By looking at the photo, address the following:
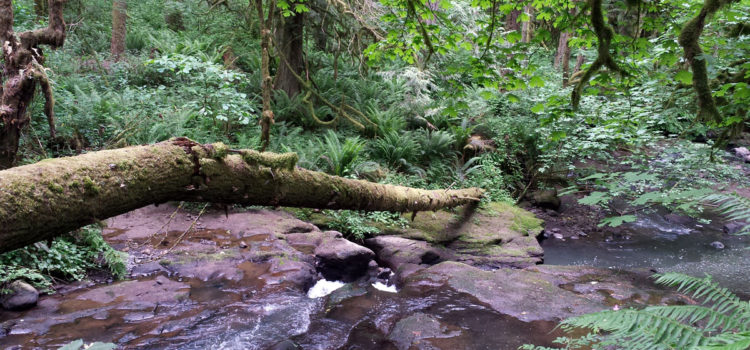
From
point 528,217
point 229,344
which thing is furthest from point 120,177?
point 528,217

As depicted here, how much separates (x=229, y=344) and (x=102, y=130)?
5.31 meters

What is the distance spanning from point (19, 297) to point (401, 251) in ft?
15.6

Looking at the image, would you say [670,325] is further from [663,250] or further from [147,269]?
[663,250]

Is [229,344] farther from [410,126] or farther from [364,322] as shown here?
[410,126]

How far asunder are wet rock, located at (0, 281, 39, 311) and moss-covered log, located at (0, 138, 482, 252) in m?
2.92

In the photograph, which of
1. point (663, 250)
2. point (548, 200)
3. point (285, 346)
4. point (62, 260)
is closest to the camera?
point (285, 346)

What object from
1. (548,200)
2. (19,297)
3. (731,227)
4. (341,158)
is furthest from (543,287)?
(731,227)

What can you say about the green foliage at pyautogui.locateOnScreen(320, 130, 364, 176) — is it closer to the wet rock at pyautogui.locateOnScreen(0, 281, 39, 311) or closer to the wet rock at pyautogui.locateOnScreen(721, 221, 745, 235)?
the wet rock at pyautogui.locateOnScreen(0, 281, 39, 311)

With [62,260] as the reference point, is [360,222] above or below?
below

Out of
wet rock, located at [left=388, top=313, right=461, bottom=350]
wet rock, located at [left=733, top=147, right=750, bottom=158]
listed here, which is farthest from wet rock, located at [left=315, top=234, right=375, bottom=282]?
wet rock, located at [left=733, top=147, right=750, bottom=158]

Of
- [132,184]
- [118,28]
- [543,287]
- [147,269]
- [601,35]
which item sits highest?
[118,28]

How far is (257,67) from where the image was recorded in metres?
11.5

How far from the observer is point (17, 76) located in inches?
169

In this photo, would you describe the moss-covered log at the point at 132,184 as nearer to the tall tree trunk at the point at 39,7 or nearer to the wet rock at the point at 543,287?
the wet rock at the point at 543,287
